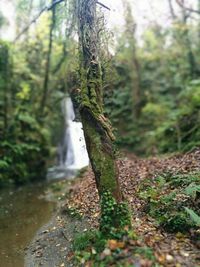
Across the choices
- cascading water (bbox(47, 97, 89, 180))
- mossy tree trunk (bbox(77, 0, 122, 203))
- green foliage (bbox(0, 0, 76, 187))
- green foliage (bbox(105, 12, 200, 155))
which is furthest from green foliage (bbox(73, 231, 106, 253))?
green foliage (bbox(105, 12, 200, 155))

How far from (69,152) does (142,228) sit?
1584 cm

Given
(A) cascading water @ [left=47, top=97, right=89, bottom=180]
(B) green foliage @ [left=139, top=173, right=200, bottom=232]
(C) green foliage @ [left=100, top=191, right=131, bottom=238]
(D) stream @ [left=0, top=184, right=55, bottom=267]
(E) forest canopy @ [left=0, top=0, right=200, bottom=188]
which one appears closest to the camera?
(C) green foliage @ [left=100, top=191, right=131, bottom=238]

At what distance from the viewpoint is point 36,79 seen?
19.9 metres

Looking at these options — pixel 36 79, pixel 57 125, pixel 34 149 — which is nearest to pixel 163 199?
pixel 34 149

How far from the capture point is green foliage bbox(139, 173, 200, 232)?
6.58 m

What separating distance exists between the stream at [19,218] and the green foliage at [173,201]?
286 cm

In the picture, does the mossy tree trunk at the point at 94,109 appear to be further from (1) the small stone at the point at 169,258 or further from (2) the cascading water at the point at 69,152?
(2) the cascading water at the point at 69,152

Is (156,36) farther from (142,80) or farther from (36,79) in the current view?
(36,79)

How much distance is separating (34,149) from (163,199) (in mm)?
10985

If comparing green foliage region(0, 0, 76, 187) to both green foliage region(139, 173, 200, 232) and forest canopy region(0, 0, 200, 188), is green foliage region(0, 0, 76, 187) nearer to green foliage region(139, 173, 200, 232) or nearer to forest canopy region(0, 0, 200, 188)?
forest canopy region(0, 0, 200, 188)

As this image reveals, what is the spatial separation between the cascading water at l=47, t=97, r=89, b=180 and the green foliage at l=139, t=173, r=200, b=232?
1026cm

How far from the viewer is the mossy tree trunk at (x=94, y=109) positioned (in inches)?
254

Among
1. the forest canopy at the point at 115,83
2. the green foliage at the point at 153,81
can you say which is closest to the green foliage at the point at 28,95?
the forest canopy at the point at 115,83

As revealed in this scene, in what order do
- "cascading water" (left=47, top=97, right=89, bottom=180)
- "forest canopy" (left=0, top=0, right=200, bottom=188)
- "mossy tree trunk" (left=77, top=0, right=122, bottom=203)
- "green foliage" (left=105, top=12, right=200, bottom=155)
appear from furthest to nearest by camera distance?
"green foliage" (left=105, top=12, right=200, bottom=155)
"cascading water" (left=47, top=97, right=89, bottom=180)
"forest canopy" (left=0, top=0, right=200, bottom=188)
"mossy tree trunk" (left=77, top=0, right=122, bottom=203)
